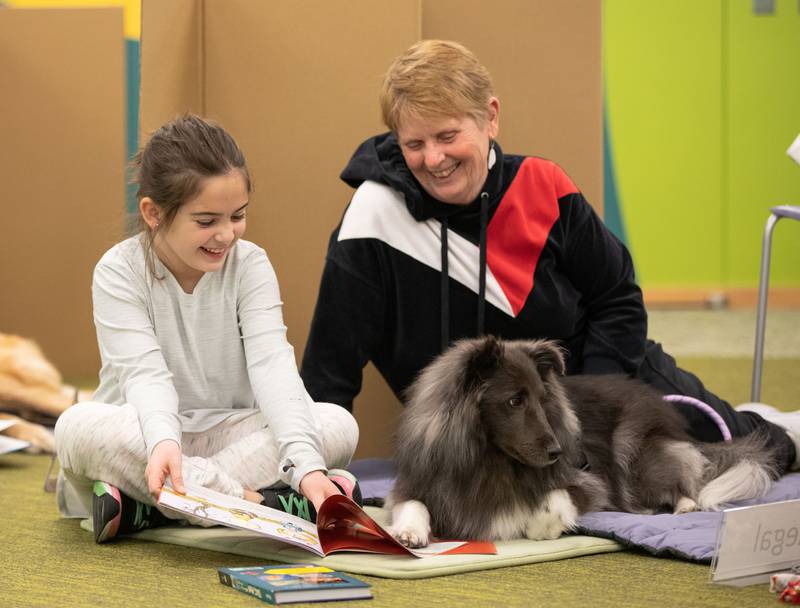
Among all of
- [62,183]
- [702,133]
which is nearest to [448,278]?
[62,183]

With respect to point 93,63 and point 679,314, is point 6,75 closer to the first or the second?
point 93,63

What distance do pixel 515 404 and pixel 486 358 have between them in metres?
0.12

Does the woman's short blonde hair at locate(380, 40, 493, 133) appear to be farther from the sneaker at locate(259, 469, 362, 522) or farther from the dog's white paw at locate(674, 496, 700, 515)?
the dog's white paw at locate(674, 496, 700, 515)

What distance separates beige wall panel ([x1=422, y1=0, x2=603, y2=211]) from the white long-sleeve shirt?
128cm

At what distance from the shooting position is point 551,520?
8.02 ft

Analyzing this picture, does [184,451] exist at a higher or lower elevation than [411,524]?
higher

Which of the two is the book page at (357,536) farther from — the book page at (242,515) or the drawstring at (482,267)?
the drawstring at (482,267)

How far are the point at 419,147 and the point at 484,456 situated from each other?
2.87 ft

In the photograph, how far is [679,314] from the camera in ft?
26.4

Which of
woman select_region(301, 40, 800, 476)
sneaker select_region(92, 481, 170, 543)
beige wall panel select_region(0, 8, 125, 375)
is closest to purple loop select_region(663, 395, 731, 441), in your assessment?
woman select_region(301, 40, 800, 476)

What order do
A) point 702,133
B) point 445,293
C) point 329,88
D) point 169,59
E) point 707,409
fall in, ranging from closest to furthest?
point 445,293, point 707,409, point 169,59, point 329,88, point 702,133

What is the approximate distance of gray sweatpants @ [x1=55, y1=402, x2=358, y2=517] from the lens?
2.39m

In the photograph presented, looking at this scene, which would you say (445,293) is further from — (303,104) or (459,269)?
(303,104)

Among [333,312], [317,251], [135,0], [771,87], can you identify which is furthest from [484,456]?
[771,87]
